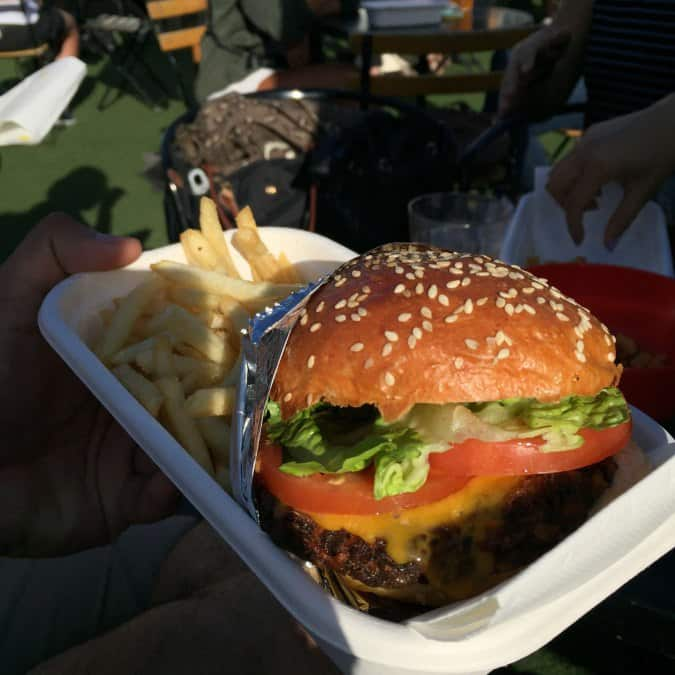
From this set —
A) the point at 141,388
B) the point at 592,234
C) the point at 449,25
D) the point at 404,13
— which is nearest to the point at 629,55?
the point at 592,234

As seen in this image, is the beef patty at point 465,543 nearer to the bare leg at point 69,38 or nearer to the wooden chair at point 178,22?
the wooden chair at point 178,22

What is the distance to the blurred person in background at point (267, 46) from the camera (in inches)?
235

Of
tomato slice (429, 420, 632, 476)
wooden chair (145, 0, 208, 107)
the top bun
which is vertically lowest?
wooden chair (145, 0, 208, 107)

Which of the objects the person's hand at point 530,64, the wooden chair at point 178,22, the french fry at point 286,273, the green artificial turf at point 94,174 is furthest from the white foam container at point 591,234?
the wooden chair at point 178,22

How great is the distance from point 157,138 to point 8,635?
7274 mm

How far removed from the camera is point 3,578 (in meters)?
2.15

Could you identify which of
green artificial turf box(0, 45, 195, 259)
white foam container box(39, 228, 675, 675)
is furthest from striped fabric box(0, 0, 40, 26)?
white foam container box(39, 228, 675, 675)

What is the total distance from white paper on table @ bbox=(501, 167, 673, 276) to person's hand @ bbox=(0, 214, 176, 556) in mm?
1566

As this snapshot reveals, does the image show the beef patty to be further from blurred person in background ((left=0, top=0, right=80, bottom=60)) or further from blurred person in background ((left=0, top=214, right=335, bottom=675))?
blurred person in background ((left=0, top=0, right=80, bottom=60))

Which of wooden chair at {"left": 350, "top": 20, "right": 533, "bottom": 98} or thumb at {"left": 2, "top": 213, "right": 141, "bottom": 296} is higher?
thumb at {"left": 2, "top": 213, "right": 141, "bottom": 296}

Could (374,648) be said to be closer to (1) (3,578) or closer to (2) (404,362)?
(2) (404,362)

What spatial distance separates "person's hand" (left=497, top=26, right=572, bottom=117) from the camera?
3.31m

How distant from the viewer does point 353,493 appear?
1358 millimetres

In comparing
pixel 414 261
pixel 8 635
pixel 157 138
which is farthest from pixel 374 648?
pixel 157 138
